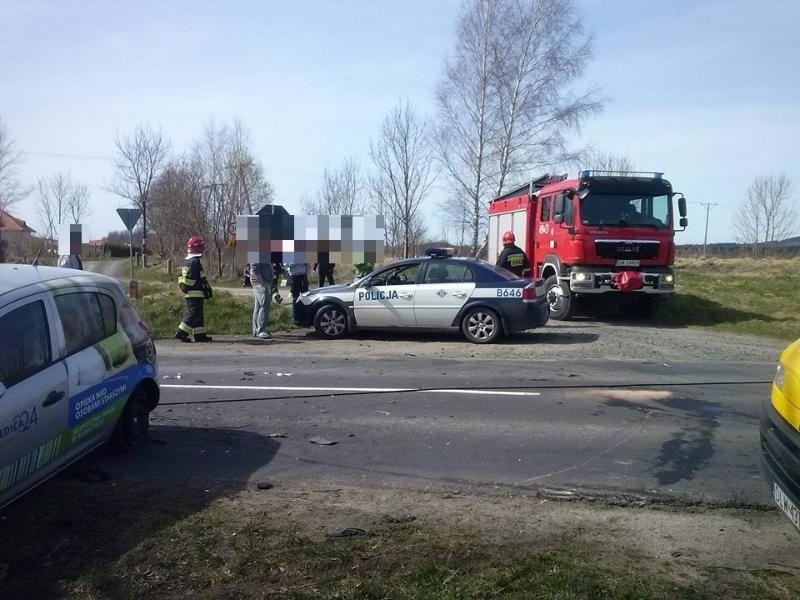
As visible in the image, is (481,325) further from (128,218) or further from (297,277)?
(128,218)

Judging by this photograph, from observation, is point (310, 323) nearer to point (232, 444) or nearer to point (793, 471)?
point (232, 444)

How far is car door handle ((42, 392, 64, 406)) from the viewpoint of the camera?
4.72 metres

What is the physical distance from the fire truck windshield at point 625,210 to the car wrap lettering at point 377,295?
189 inches

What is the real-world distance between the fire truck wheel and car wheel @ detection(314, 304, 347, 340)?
4936mm

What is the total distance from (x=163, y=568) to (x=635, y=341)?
35.9 feet

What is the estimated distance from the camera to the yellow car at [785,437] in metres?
3.86

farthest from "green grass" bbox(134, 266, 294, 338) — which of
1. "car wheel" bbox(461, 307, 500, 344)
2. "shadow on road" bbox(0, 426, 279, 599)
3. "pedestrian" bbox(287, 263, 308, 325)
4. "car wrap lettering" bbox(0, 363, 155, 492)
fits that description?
"car wrap lettering" bbox(0, 363, 155, 492)

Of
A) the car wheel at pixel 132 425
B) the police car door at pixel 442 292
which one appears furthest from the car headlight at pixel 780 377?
the police car door at pixel 442 292

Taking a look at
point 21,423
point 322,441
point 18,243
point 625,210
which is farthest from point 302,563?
point 18,243

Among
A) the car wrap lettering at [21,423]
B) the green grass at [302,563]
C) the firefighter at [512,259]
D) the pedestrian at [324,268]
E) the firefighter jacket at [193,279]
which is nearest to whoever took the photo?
the green grass at [302,563]

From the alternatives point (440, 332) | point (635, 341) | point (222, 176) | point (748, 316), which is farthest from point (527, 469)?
point (222, 176)

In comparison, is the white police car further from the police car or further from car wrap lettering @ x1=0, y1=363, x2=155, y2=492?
the police car

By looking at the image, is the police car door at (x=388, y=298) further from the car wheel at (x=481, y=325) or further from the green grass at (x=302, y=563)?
the green grass at (x=302, y=563)

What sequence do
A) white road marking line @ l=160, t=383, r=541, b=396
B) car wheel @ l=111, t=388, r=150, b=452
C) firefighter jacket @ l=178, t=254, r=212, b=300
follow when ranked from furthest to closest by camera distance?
firefighter jacket @ l=178, t=254, r=212, b=300, white road marking line @ l=160, t=383, r=541, b=396, car wheel @ l=111, t=388, r=150, b=452
